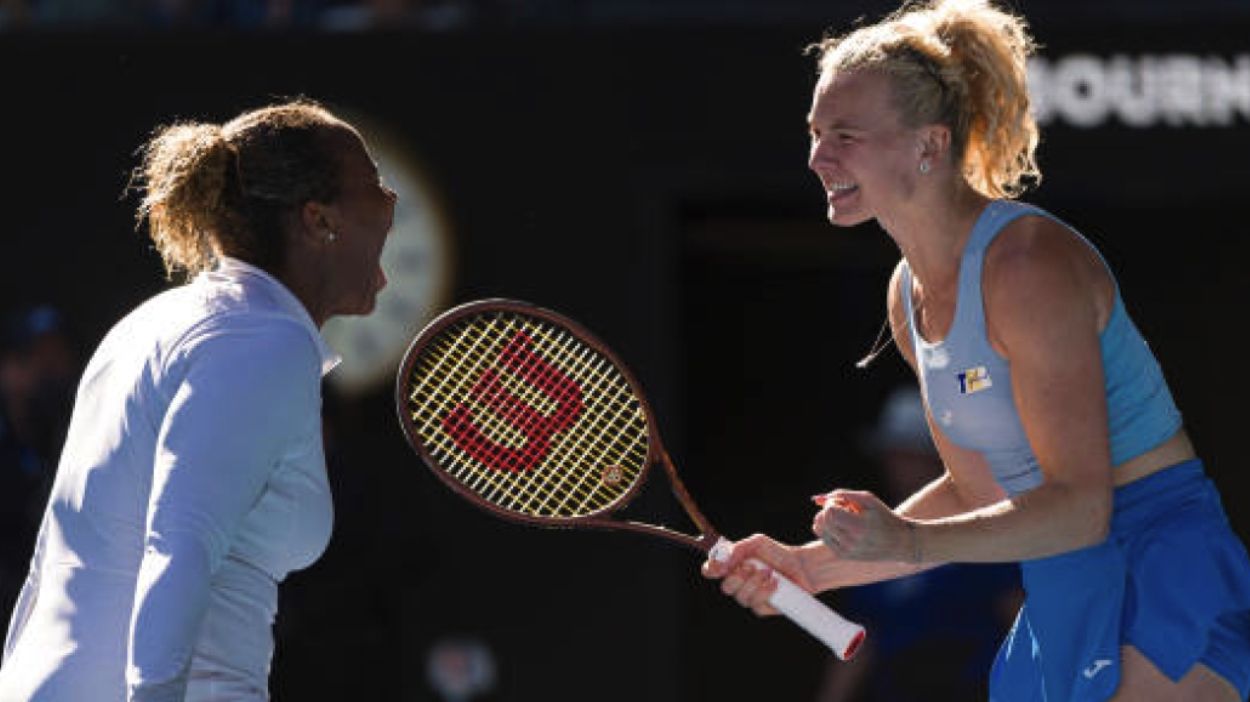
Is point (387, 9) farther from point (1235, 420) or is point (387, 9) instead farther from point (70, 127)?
point (1235, 420)

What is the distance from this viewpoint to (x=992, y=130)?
354 centimetres

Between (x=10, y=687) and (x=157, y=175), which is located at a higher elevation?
(x=157, y=175)

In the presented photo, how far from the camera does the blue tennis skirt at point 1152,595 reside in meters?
3.32

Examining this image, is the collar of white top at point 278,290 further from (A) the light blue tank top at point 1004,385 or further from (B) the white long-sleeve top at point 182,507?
(A) the light blue tank top at point 1004,385

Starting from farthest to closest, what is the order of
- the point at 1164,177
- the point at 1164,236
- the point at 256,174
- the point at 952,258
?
the point at 1164,236, the point at 1164,177, the point at 952,258, the point at 256,174

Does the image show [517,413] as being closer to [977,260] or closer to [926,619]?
[977,260]

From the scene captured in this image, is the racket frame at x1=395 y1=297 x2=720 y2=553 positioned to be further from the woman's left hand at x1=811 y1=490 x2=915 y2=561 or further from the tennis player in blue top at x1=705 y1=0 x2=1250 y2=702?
the woman's left hand at x1=811 y1=490 x2=915 y2=561

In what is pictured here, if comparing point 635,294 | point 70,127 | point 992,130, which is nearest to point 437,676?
point 635,294

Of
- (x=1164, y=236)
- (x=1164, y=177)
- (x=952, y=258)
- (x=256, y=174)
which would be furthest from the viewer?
(x=1164, y=236)

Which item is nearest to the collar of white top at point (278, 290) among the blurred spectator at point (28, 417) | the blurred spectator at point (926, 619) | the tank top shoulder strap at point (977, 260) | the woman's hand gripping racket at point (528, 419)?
the woman's hand gripping racket at point (528, 419)

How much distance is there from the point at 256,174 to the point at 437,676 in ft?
12.6

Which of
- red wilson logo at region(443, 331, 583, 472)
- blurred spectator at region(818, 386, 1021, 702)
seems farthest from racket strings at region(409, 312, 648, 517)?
blurred spectator at region(818, 386, 1021, 702)

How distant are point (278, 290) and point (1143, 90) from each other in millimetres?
4156

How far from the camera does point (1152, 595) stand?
3.36 metres
